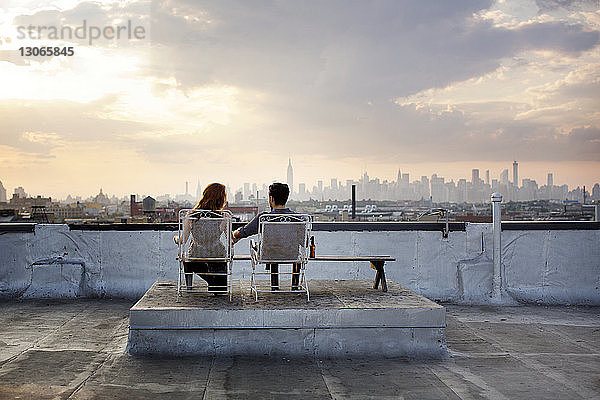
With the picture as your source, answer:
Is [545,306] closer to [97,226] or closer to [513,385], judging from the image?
[513,385]

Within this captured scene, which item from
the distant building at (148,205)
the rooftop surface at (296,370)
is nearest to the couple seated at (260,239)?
the rooftop surface at (296,370)

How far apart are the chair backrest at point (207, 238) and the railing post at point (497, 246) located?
15.3 feet

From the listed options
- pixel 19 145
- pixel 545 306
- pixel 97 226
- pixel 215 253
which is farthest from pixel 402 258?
pixel 19 145

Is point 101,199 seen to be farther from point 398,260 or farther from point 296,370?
point 296,370

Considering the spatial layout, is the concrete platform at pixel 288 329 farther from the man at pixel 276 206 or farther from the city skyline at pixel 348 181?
the city skyline at pixel 348 181

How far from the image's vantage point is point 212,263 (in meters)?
5.95

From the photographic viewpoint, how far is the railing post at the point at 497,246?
842 centimetres

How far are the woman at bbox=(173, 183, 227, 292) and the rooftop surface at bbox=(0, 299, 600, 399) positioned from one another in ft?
3.42

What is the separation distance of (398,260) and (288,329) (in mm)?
3987

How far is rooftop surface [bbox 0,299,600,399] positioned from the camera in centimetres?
407

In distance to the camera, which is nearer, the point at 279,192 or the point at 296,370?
the point at 296,370

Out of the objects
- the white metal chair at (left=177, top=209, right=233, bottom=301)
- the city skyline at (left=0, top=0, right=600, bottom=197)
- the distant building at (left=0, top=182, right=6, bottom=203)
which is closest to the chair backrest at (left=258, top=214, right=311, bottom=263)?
the white metal chair at (left=177, top=209, right=233, bottom=301)

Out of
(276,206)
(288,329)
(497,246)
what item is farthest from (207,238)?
(497,246)

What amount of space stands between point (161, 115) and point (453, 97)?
381 inches
